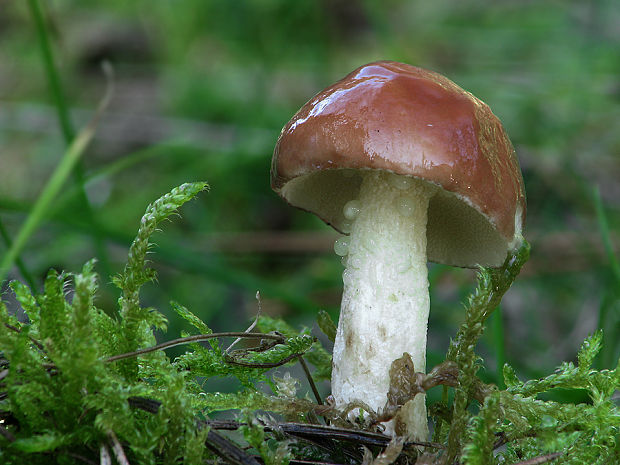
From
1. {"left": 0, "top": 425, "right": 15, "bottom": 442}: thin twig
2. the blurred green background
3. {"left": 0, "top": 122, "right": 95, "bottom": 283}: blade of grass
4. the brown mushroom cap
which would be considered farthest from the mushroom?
{"left": 0, "top": 425, "right": 15, "bottom": 442}: thin twig

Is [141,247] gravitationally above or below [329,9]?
below

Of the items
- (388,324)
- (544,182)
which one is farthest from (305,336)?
(544,182)

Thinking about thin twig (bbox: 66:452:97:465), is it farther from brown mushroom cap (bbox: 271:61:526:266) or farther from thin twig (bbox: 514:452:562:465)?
thin twig (bbox: 514:452:562:465)

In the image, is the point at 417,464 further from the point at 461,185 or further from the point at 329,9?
the point at 329,9

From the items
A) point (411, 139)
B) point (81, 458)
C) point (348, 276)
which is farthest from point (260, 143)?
point (81, 458)

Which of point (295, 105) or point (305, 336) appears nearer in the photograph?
point (305, 336)

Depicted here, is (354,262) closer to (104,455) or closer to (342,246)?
(342,246)
